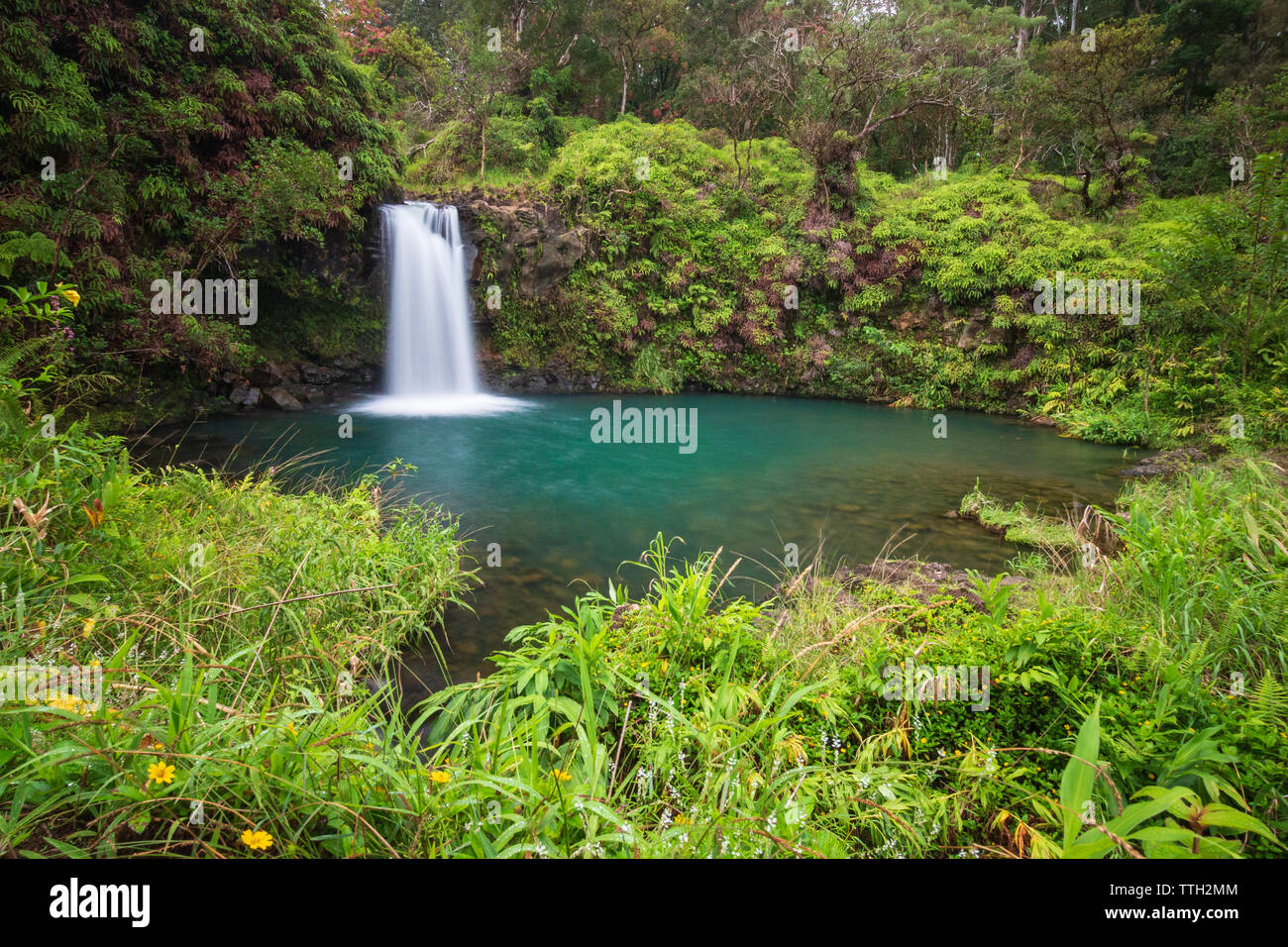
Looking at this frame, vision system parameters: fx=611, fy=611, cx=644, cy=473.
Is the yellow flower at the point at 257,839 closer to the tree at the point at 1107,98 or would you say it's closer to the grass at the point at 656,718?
the grass at the point at 656,718

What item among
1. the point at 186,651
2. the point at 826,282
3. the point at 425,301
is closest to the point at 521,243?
the point at 425,301

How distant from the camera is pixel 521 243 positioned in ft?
56.9

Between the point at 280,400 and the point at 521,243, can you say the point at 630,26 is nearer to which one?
the point at 521,243

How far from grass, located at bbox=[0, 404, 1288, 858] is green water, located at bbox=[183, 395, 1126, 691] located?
170 cm

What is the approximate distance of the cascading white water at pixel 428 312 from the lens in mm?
15703

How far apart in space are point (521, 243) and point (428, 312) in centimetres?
335

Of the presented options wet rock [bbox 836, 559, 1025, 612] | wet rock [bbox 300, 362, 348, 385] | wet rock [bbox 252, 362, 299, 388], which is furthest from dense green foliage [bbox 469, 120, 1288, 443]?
wet rock [bbox 836, 559, 1025, 612]

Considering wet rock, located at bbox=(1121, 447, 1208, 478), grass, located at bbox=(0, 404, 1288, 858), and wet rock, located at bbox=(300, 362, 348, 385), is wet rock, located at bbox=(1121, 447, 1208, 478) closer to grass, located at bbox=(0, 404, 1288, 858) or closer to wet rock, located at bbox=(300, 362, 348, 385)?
grass, located at bbox=(0, 404, 1288, 858)

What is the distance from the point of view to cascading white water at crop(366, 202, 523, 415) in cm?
1570

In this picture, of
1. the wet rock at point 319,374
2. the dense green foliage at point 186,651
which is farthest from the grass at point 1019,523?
the wet rock at point 319,374

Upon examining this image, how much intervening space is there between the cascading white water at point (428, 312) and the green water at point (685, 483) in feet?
10.1

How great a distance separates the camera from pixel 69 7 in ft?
31.9

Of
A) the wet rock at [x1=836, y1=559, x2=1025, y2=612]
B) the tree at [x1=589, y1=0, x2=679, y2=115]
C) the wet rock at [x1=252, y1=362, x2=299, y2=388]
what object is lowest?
the wet rock at [x1=836, y1=559, x2=1025, y2=612]

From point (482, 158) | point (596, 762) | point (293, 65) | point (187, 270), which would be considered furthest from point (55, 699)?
point (482, 158)
